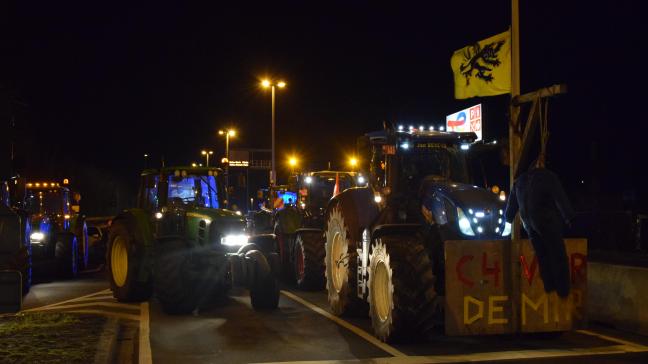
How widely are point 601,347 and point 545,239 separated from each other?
171cm

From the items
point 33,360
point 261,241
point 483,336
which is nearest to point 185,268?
point 261,241

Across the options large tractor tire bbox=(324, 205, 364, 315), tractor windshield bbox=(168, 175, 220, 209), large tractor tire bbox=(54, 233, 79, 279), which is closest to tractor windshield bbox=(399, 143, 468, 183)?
large tractor tire bbox=(324, 205, 364, 315)

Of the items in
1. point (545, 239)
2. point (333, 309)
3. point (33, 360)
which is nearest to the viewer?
point (33, 360)

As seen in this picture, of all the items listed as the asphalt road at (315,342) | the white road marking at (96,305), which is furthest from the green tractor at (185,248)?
the asphalt road at (315,342)

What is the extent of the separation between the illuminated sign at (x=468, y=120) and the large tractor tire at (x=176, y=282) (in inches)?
899

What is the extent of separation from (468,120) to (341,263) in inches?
1012

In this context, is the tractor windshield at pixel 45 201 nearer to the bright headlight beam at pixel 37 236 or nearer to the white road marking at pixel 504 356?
the bright headlight beam at pixel 37 236

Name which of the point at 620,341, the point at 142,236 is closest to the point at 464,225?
the point at 620,341

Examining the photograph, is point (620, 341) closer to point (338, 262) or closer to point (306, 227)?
point (338, 262)

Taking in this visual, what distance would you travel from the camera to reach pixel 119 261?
52.5 ft

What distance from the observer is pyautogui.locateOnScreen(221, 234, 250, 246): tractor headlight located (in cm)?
1492

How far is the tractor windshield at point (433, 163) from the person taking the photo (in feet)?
40.0

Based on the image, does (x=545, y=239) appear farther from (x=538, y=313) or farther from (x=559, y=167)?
(x=559, y=167)

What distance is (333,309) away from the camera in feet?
43.4
